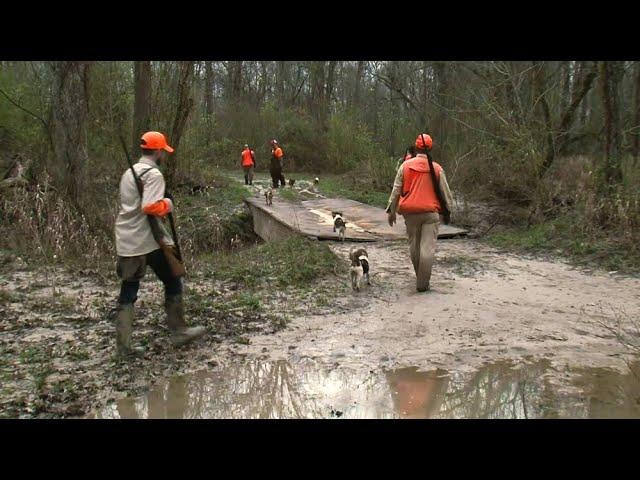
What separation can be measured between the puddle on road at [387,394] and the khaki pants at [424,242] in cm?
257

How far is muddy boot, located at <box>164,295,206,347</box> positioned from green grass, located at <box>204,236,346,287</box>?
2430mm

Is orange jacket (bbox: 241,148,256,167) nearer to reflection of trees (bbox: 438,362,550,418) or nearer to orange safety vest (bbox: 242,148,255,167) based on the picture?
orange safety vest (bbox: 242,148,255,167)

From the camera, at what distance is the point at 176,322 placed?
577 centimetres

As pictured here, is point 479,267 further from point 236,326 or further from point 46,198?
point 46,198

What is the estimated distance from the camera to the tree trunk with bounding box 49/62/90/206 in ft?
37.9

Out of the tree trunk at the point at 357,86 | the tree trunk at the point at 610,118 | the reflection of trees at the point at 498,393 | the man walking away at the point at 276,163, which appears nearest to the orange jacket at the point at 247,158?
the man walking away at the point at 276,163

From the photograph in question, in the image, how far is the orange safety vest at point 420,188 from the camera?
7.77 metres

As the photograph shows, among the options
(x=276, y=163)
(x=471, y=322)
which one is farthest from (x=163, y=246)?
(x=276, y=163)

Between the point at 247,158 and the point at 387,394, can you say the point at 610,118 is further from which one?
the point at 247,158

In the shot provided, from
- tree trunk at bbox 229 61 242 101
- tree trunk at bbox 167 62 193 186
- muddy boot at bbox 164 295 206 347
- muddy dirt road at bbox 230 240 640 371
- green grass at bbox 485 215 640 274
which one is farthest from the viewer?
tree trunk at bbox 229 61 242 101

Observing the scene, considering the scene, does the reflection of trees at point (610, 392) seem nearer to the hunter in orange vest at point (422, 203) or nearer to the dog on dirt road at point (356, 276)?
the hunter in orange vest at point (422, 203)

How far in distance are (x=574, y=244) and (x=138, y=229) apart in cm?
837

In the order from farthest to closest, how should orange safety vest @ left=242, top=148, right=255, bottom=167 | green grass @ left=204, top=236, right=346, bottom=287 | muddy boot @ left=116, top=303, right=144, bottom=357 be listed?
orange safety vest @ left=242, top=148, right=255, bottom=167 < green grass @ left=204, top=236, right=346, bottom=287 < muddy boot @ left=116, top=303, right=144, bottom=357

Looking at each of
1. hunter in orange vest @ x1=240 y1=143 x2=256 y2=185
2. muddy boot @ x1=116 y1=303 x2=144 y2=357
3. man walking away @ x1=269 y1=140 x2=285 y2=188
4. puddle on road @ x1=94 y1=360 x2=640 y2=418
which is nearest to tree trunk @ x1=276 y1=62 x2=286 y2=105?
hunter in orange vest @ x1=240 y1=143 x2=256 y2=185
